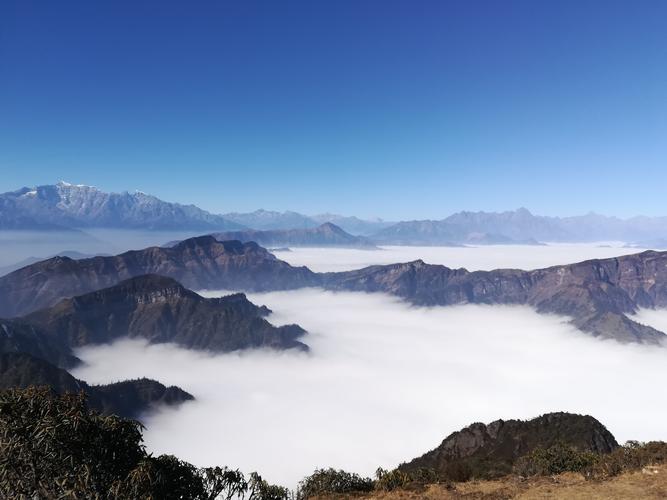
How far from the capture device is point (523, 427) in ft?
363

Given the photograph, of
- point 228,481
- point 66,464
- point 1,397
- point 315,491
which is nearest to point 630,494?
point 315,491

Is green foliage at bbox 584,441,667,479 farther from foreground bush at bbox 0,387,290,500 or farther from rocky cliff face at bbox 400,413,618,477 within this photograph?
rocky cliff face at bbox 400,413,618,477

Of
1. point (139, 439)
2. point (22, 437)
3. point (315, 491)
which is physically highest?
point (22, 437)

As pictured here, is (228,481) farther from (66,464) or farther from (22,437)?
(22,437)

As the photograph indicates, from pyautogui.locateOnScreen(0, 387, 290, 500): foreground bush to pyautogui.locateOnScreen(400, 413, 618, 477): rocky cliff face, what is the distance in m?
73.8

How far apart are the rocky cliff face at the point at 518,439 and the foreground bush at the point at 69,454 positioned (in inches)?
2905

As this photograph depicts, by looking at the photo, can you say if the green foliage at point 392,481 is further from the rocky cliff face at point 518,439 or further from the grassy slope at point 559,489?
the rocky cliff face at point 518,439

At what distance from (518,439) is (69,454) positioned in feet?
345

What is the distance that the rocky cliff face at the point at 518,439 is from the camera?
9475cm

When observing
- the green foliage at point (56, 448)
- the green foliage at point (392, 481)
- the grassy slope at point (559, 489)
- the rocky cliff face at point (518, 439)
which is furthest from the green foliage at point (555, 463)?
the rocky cliff face at point (518, 439)

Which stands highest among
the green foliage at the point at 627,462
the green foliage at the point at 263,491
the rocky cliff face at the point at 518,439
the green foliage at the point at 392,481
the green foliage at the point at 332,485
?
the green foliage at the point at 627,462

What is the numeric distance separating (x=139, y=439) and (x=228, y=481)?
9330 mm

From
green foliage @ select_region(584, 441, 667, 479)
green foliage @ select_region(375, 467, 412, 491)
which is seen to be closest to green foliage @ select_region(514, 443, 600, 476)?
green foliage @ select_region(584, 441, 667, 479)

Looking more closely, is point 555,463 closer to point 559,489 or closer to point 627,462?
point 627,462
